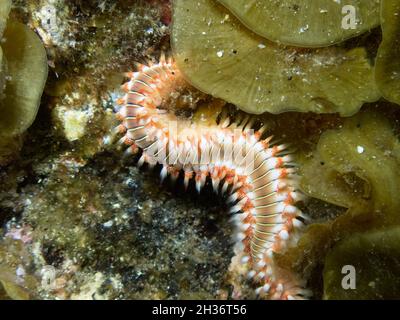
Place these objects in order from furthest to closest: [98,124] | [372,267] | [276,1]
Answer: [98,124], [372,267], [276,1]

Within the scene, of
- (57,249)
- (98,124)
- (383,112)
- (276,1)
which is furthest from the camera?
(98,124)

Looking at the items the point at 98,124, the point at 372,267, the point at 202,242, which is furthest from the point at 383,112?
the point at 98,124

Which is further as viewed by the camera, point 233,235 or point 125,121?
point 233,235

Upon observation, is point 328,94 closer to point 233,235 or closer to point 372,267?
point 372,267

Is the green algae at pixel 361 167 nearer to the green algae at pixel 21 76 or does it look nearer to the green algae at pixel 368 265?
the green algae at pixel 368 265

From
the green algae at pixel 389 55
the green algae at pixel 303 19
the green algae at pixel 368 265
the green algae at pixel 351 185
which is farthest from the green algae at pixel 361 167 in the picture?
the green algae at pixel 303 19

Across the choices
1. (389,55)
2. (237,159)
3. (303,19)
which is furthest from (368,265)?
(303,19)

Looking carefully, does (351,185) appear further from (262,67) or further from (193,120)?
(193,120)

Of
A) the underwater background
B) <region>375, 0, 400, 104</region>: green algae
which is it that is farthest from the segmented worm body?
<region>375, 0, 400, 104</region>: green algae
